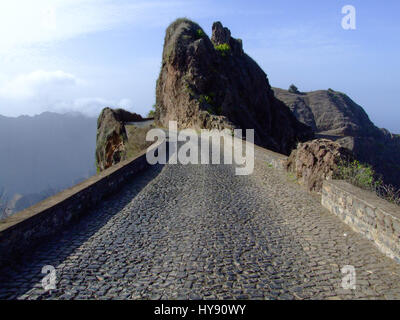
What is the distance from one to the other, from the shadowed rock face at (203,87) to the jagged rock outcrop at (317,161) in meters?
15.3

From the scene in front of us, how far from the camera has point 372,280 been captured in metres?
4.25

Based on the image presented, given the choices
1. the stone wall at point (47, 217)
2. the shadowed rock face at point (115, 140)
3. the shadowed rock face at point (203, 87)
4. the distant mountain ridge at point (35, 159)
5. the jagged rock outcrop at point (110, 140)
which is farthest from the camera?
the distant mountain ridge at point (35, 159)

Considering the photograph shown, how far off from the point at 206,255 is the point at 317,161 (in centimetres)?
471

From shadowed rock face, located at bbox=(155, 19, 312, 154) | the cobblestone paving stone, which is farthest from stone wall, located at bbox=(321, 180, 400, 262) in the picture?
shadowed rock face, located at bbox=(155, 19, 312, 154)

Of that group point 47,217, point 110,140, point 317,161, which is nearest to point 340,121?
point 110,140

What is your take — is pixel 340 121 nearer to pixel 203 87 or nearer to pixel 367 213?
pixel 203 87

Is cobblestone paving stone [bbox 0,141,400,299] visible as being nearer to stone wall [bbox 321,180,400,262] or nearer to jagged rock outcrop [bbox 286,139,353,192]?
stone wall [bbox 321,180,400,262]

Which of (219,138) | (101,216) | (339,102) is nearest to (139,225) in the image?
(101,216)

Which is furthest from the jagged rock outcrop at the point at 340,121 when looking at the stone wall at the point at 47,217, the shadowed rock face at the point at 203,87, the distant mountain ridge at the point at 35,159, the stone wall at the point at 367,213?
the distant mountain ridge at the point at 35,159

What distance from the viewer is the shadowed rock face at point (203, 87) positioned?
32625 mm

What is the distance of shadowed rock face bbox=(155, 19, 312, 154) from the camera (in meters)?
32.6

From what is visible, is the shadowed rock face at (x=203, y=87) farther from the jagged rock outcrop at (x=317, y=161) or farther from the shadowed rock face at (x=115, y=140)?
the jagged rock outcrop at (x=317, y=161)

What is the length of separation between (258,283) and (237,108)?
111 ft

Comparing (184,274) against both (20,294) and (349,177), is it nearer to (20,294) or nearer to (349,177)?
(20,294)
